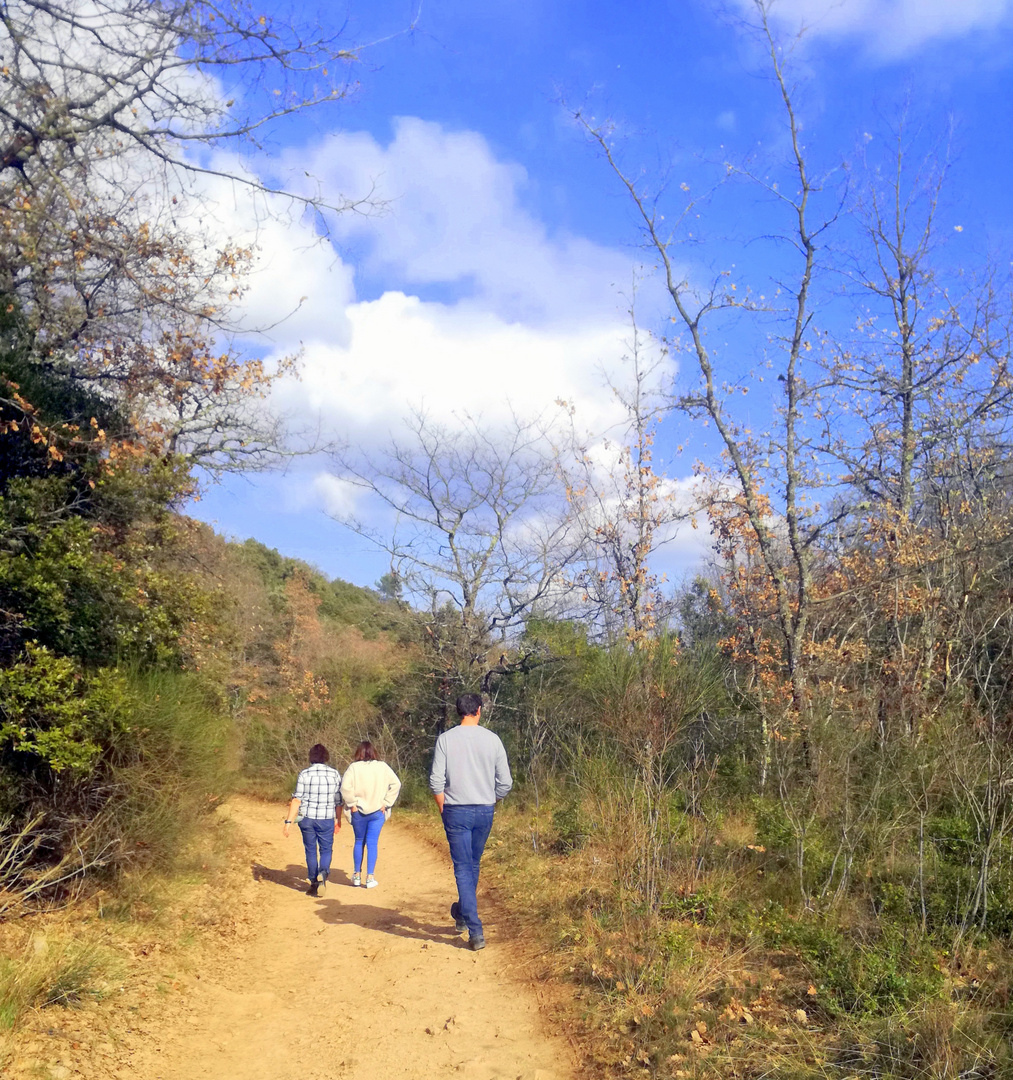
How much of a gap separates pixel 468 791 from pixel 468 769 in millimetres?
168

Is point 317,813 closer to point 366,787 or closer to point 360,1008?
point 366,787

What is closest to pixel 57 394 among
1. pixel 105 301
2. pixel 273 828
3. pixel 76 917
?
pixel 105 301

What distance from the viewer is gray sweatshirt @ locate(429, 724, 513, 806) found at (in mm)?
6672

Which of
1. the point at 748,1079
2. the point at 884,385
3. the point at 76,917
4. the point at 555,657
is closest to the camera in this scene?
the point at 748,1079

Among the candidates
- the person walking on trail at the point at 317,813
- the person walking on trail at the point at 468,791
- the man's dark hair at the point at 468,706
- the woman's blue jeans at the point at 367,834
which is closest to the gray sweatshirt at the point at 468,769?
the person walking on trail at the point at 468,791

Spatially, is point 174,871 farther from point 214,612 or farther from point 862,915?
point 862,915

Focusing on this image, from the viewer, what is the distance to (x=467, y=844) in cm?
672

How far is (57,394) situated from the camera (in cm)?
784

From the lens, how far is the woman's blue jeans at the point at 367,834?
9.33m

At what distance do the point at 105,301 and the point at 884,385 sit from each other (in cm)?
1042

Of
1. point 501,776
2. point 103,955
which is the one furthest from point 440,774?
point 103,955

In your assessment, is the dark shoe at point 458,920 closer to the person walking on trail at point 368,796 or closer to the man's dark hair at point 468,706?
the man's dark hair at point 468,706

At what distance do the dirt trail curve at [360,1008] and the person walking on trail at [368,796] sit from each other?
766 mm

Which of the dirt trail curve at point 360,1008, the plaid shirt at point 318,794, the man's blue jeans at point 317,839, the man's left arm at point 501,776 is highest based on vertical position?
the man's left arm at point 501,776
